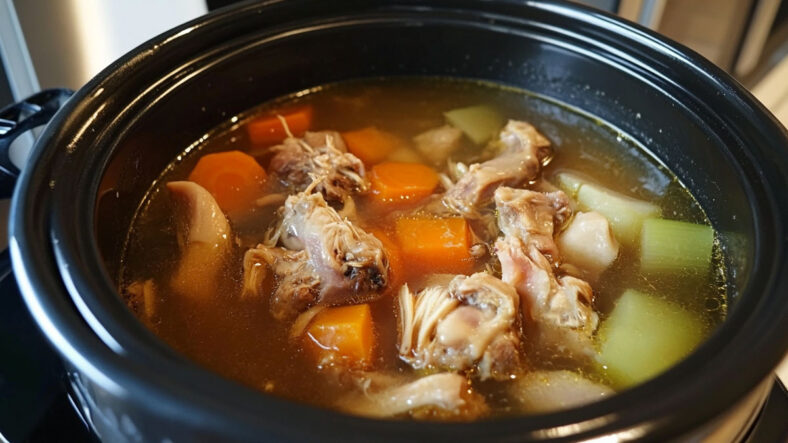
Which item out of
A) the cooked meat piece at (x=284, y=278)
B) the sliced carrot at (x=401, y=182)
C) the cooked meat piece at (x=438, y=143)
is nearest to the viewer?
the cooked meat piece at (x=284, y=278)

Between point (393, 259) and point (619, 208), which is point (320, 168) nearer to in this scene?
point (393, 259)

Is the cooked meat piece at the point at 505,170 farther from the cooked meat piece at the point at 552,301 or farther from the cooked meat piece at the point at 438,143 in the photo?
the cooked meat piece at the point at 552,301

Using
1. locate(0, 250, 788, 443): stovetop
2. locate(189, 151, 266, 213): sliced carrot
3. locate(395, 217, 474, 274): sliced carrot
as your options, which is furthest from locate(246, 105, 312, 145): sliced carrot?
locate(0, 250, 788, 443): stovetop

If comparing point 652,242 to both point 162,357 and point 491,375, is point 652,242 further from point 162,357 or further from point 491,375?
point 162,357

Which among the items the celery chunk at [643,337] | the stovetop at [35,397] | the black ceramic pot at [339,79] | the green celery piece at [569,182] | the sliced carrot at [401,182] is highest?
the black ceramic pot at [339,79]

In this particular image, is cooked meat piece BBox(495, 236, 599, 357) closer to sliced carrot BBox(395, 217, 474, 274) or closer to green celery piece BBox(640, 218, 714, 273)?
sliced carrot BBox(395, 217, 474, 274)

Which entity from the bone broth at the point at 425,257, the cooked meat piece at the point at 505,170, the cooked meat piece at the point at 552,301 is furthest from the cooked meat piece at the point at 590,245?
the cooked meat piece at the point at 505,170

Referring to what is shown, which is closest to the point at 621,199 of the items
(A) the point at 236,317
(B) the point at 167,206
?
(A) the point at 236,317
